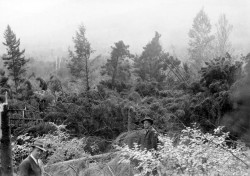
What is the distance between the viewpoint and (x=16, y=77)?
25531mm

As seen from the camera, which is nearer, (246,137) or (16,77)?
(246,137)

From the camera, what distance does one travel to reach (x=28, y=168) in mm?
4980

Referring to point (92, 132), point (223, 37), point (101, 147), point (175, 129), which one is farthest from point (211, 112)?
point (223, 37)

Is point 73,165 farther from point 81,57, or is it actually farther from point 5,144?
point 81,57

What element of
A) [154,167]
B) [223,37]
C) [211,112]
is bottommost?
[154,167]

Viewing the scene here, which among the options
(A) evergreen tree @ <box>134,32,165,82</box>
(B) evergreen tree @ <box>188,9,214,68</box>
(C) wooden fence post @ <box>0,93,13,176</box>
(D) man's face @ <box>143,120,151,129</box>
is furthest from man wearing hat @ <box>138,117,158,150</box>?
(B) evergreen tree @ <box>188,9,214,68</box>

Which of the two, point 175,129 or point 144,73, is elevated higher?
point 144,73

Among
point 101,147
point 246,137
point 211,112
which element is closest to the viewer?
point 246,137

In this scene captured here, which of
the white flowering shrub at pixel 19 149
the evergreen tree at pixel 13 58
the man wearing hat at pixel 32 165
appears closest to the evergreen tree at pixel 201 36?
the evergreen tree at pixel 13 58

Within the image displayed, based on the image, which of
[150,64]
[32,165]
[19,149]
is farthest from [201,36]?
[32,165]

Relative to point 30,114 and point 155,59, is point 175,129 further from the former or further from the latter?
point 155,59

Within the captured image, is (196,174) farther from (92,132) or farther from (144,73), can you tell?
(144,73)

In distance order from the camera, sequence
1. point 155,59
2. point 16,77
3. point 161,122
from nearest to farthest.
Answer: point 161,122 → point 155,59 → point 16,77

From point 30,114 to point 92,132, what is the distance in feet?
9.68
